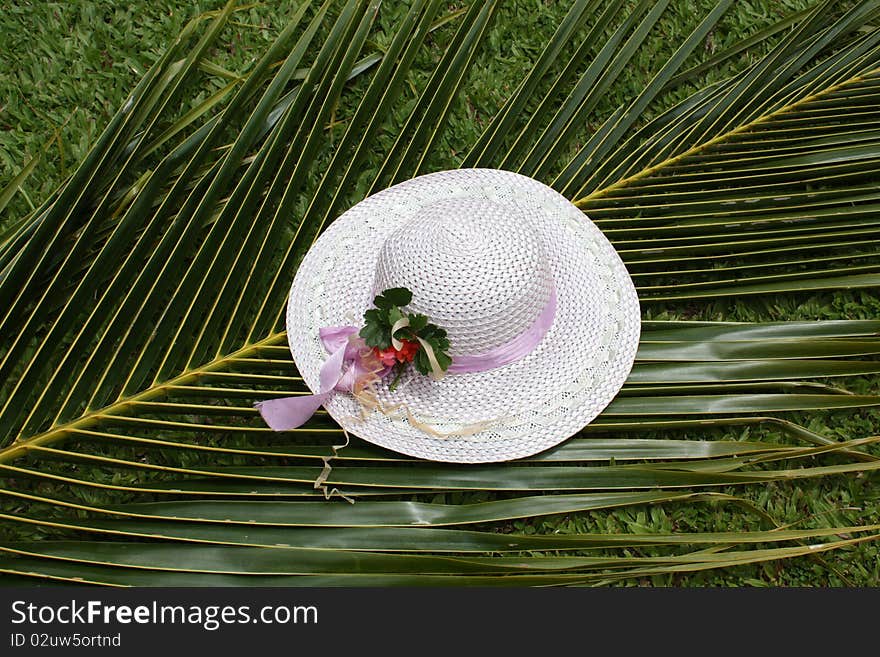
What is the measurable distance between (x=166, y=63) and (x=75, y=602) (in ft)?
3.17

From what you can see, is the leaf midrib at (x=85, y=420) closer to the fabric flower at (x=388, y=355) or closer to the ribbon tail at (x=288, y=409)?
the ribbon tail at (x=288, y=409)

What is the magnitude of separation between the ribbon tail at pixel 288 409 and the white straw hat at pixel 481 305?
0.01 metres

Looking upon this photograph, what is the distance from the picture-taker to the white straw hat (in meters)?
1.19

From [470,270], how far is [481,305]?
59 millimetres

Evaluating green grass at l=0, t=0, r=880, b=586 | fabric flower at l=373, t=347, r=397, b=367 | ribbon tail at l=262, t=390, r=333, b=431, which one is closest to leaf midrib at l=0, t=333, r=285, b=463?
ribbon tail at l=262, t=390, r=333, b=431

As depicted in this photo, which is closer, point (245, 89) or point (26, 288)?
point (26, 288)

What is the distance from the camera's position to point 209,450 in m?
1.20

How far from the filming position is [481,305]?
1.19m

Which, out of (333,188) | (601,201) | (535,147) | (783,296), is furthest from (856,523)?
(333,188)

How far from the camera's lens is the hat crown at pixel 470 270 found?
1.17 meters

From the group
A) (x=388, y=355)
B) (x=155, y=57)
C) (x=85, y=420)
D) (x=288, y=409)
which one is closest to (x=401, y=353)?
(x=388, y=355)

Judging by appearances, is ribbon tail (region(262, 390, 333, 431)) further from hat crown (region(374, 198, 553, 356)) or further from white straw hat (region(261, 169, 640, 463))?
hat crown (region(374, 198, 553, 356))

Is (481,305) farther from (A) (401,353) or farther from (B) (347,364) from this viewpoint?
(B) (347,364)

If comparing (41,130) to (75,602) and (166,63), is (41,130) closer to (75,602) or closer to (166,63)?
(166,63)
